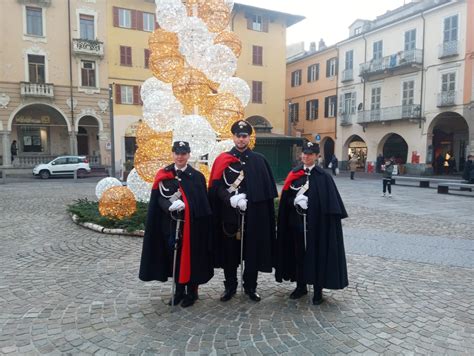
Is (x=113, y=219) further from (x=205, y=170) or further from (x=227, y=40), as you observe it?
(x=227, y=40)

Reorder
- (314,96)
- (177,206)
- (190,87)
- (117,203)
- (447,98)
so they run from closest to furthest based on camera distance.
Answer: (177,206) < (190,87) < (117,203) < (447,98) < (314,96)

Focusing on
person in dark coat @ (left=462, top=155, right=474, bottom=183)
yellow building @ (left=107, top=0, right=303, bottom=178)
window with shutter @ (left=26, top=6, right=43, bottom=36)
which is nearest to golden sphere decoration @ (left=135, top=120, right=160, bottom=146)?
person in dark coat @ (left=462, top=155, right=474, bottom=183)

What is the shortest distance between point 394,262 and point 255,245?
3.04m

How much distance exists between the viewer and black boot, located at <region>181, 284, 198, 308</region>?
437 cm

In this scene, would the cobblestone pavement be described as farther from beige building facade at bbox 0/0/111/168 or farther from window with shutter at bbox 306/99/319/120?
window with shutter at bbox 306/99/319/120

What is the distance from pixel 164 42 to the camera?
839 centimetres

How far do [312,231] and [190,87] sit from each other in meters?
5.08

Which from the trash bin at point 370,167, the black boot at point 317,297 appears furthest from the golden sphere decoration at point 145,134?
the trash bin at point 370,167

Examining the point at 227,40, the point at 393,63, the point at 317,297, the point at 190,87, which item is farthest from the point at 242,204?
the point at 393,63

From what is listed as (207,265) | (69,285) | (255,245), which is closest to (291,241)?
(255,245)

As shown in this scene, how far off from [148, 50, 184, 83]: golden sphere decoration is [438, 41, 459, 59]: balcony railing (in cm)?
2374

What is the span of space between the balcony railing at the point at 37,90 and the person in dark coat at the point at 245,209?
27351 millimetres

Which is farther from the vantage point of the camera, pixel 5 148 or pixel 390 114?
pixel 390 114

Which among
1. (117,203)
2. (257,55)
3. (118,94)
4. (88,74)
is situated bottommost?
(117,203)
